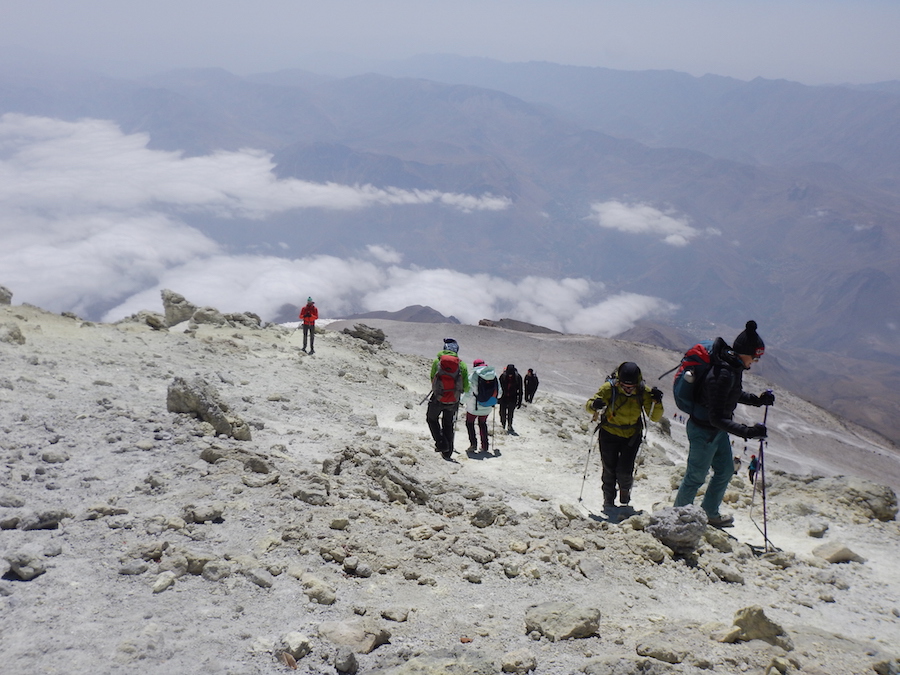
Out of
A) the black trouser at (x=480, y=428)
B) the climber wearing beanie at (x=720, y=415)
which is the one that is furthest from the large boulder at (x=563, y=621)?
the black trouser at (x=480, y=428)

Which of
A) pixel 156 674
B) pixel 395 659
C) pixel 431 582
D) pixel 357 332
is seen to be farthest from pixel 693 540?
pixel 357 332

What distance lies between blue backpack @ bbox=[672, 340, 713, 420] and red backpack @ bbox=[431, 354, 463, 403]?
335 cm

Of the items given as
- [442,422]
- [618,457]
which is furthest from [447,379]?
[618,457]

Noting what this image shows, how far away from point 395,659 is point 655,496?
18.2ft

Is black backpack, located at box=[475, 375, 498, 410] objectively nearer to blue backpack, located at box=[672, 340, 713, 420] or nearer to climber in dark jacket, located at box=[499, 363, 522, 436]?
Result: climber in dark jacket, located at box=[499, 363, 522, 436]

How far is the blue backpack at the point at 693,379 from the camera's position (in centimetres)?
605

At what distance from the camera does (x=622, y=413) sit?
6520 millimetres

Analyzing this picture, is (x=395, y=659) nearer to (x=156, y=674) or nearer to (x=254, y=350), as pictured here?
(x=156, y=674)

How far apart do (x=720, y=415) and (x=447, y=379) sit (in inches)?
154

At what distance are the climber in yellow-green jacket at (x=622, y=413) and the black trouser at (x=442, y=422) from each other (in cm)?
278

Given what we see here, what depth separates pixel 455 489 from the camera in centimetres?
689

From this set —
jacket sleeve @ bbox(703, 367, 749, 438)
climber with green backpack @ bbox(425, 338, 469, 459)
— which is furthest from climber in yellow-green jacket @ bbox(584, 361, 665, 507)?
climber with green backpack @ bbox(425, 338, 469, 459)

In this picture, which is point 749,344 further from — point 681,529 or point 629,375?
point 681,529

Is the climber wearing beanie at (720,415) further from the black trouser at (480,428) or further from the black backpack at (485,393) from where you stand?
the black trouser at (480,428)
